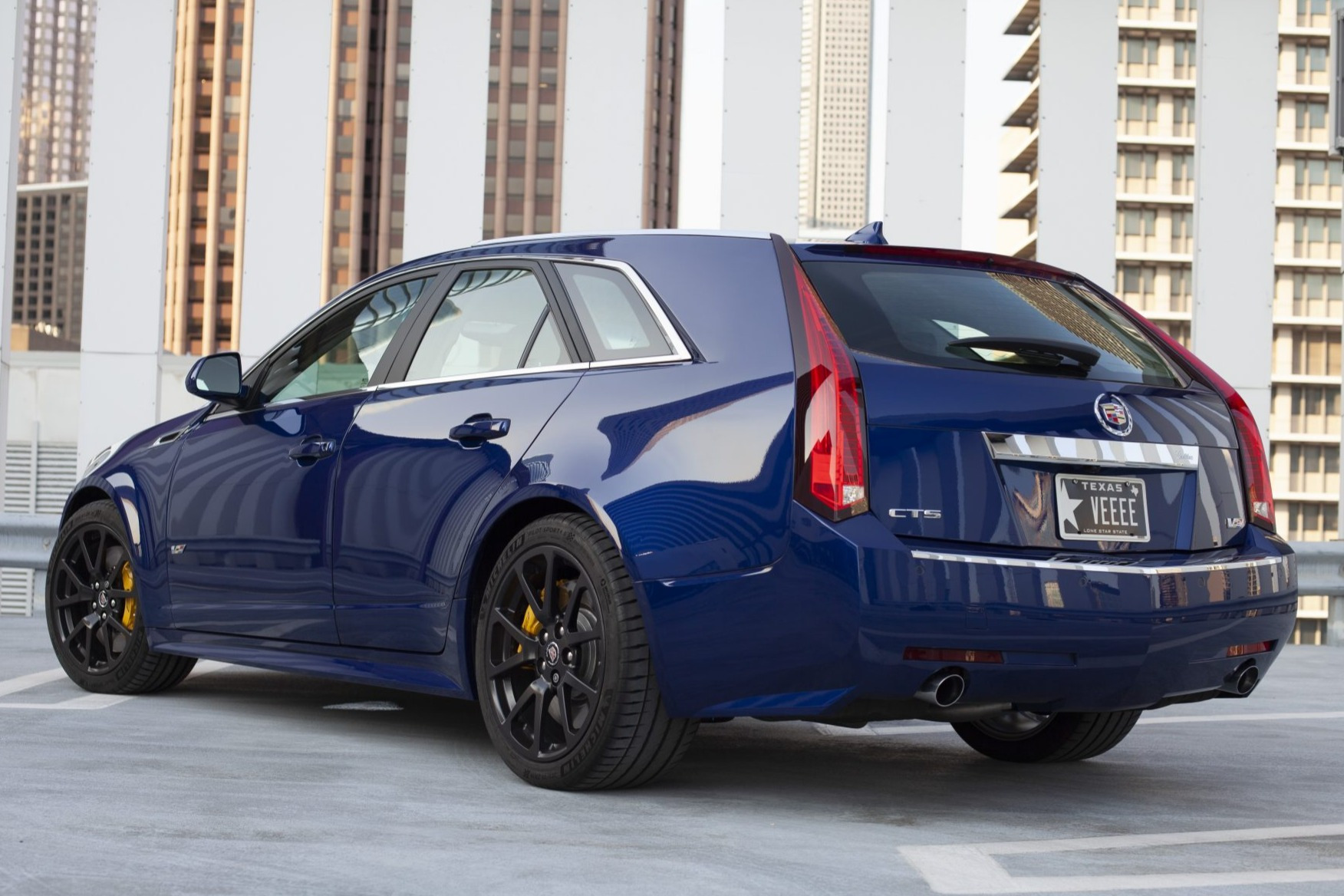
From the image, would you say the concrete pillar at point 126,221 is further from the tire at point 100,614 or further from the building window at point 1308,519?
the building window at point 1308,519

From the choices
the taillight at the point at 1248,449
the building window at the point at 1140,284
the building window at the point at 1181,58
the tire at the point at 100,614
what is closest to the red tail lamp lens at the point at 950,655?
the taillight at the point at 1248,449

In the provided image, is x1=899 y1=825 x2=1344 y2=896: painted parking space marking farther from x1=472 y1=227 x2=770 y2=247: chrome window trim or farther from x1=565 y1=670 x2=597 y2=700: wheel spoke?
x1=472 y1=227 x2=770 y2=247: chrome window trim

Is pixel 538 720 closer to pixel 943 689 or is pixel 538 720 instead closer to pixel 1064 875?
pixel 943 689

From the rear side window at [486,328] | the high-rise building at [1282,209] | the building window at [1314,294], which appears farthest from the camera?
the building window at [1314,294]

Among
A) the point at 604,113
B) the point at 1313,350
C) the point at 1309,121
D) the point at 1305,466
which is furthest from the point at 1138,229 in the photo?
the point at 604,113

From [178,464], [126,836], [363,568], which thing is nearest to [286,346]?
[178,464]

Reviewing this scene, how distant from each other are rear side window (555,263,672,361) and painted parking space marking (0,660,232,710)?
2450 mm

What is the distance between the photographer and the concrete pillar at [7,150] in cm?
1197

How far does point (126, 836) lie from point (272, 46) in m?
9.10

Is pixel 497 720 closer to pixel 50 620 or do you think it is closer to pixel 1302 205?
pixel 50 620

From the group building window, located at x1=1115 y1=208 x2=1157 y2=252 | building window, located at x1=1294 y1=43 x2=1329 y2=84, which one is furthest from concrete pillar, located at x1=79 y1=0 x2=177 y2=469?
building window, located at x1=1294 y1=43 x2=1329 y2=84

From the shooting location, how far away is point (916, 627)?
3.91 meters

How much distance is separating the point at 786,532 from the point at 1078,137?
8666 mm

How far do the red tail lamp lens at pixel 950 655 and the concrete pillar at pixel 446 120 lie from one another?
8.31 meters
